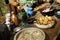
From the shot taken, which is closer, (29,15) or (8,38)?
(8,38)

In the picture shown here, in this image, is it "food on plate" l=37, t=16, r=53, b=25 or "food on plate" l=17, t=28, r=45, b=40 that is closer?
"food on plate" l=17, t=28, r=45, b=40

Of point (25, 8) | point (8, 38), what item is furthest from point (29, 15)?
point (8, 38)

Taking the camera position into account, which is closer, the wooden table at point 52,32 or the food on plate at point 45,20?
the wooden table at point 52,32

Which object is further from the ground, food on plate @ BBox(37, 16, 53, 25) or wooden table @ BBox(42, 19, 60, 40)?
food on plate @ BBox(37, 16, 53, 25)

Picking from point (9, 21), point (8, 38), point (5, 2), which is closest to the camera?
point (8, 38)

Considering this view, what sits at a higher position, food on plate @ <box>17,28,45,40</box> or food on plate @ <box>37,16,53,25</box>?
food on plate @ <box>37,16,53,25</box>

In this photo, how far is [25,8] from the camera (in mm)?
1505

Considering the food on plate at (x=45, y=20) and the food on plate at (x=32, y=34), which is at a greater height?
the food on plate at (x=45, y=20)

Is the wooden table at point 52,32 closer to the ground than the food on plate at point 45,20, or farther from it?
closer to the ground

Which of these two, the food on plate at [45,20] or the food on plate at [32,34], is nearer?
the food on plate at [32,34]

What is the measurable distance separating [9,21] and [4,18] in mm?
85

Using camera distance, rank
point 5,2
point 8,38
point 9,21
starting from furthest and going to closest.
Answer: point 5,2, point 9,21, point 8,38

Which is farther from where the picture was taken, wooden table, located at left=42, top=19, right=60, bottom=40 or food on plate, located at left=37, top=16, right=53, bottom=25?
food on plate, located at left=37, top=16, right=53, bottom=25

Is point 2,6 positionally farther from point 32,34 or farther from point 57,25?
point 57,25
